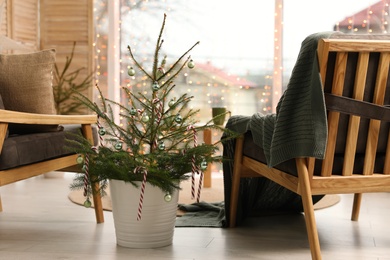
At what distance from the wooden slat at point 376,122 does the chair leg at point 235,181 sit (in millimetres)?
718

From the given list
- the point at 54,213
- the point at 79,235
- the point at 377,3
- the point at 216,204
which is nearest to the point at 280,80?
the point at 377,3

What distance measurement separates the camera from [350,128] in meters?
2.39

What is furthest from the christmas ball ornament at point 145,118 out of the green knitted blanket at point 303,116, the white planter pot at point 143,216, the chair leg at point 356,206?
the chair leg at point 356,206

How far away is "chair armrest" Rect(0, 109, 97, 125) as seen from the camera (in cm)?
259

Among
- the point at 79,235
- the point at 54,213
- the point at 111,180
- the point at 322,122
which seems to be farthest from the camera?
the point at 54,213

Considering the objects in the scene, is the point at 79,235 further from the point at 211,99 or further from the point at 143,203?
the point at 211,99

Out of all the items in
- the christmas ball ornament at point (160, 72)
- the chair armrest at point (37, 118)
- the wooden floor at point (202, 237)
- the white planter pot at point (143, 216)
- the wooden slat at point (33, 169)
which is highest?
the christmas ball ornament at point (160, 72)

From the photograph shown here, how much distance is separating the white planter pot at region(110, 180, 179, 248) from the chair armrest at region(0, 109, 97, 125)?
496mm

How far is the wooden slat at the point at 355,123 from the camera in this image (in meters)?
2.34

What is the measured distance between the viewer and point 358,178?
8.05 feet

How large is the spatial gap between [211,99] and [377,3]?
1.66 metres

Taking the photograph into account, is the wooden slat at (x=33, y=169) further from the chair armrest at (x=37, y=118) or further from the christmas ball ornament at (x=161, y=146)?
the christmas ball ornament at (x=161, y=146)

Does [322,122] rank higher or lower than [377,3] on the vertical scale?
lower

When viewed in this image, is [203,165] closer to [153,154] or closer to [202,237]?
[153,154]
